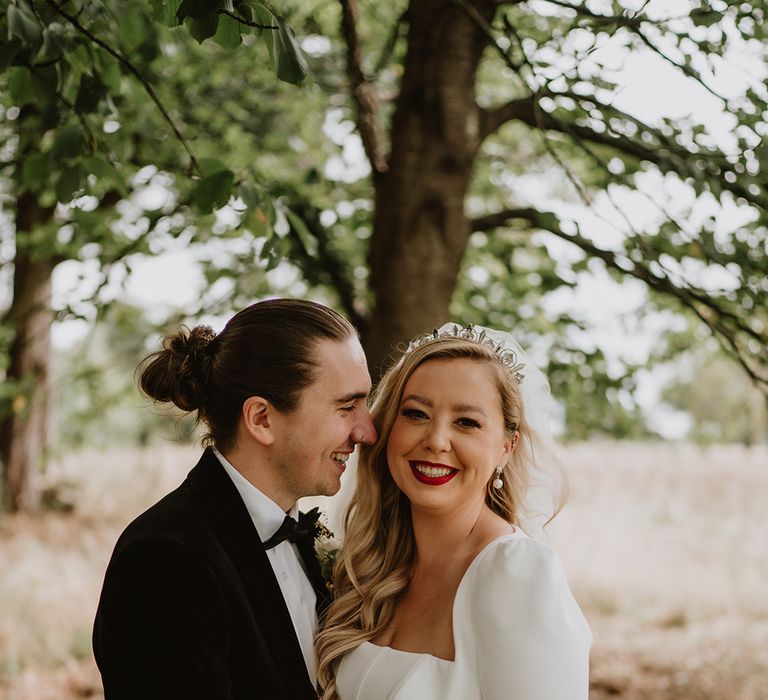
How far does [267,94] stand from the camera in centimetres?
916

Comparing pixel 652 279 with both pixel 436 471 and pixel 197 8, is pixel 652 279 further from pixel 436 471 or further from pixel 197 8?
pixel 197 8

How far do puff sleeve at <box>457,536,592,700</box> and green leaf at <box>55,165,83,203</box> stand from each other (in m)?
2.02

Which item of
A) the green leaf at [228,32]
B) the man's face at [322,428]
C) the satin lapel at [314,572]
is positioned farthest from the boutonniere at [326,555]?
the green leaf at [228,32]

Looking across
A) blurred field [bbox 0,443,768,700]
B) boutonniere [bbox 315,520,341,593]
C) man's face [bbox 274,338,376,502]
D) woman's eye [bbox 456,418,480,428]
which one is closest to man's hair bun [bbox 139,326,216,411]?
man's face [bbox 274,338,376,502]

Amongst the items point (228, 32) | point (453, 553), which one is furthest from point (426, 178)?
point (453, 553)

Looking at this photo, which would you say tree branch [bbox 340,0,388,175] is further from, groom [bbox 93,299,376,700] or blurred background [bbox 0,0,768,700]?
groom [bbox 93,299,376,700]

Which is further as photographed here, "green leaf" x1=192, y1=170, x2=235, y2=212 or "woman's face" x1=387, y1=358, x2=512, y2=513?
"green leaf" x1=192, y1=170, x2=235, y2=212

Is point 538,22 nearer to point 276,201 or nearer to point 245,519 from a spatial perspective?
point 276,201

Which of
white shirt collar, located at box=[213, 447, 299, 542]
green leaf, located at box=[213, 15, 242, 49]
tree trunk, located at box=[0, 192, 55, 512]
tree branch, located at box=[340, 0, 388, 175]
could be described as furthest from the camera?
tree trunk, located at box=[0, 192, 55, 512]

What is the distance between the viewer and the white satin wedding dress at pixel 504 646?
2363 millimetres

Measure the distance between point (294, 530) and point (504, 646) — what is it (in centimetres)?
78

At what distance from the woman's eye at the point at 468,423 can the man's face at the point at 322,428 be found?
0.37 metres

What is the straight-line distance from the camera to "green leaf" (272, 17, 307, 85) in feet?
7.44

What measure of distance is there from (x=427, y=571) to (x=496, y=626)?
540 millimetres
